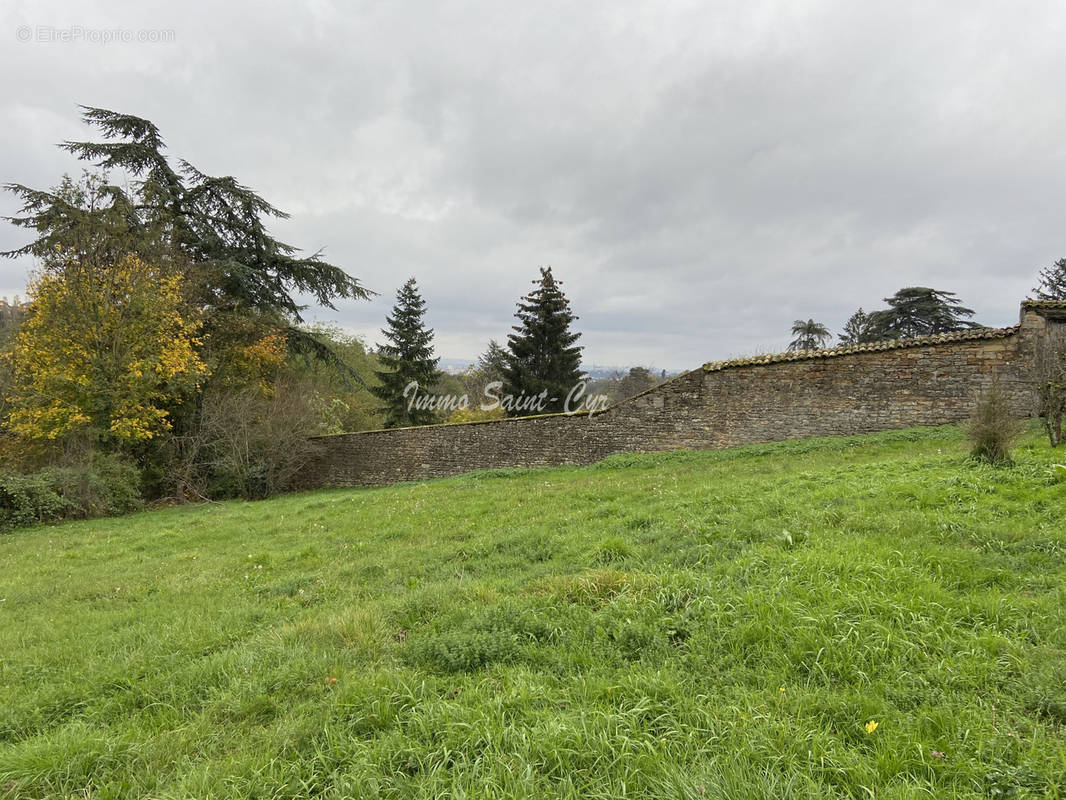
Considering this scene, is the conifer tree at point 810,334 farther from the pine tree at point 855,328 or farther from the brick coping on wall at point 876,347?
the brick coping on wall at point 876,347

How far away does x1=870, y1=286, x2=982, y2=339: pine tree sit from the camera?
2750cm

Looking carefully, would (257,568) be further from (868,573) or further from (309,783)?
(868,573)

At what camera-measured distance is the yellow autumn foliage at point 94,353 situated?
13289mm

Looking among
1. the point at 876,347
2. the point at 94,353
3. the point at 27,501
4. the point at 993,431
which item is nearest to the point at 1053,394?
the point at 993,431

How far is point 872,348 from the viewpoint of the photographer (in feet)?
38.3

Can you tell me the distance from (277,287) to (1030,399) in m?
24.7

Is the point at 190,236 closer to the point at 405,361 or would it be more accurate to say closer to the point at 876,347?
the point at 405,361

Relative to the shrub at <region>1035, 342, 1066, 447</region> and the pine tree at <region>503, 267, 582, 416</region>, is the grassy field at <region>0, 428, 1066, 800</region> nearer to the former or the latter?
the shrub at <region>1035, 342, 1066, 447</region>

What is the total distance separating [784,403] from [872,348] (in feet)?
7.85

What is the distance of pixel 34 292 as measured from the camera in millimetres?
13539

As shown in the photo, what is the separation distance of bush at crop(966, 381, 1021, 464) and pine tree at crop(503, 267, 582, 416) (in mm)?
20136

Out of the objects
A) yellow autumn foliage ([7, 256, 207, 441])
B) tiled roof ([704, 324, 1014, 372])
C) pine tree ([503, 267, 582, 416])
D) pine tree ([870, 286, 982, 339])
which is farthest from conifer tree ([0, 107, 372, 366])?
pine tree ([870, 286, 982, 339])

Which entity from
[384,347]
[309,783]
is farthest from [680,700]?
[384,347]

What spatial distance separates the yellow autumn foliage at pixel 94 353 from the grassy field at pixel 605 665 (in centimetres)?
1089
